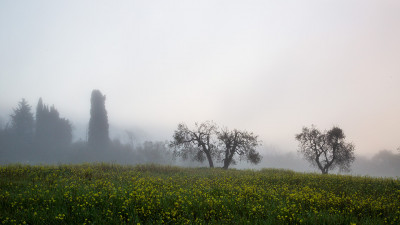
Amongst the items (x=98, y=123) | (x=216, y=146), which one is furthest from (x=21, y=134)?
(x=216, y=146)

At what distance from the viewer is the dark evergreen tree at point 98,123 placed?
88.1 meters

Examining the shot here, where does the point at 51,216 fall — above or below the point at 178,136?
below

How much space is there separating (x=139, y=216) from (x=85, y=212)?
1.87 m

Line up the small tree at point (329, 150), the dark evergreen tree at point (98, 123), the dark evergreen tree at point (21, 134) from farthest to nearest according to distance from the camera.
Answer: the dark evergreen tree at point (98, 123)
the dark evergreen tree at point (21, 134)
the small tree at point (329, 150)

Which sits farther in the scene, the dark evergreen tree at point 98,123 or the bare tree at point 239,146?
the dark evergreen tree at point 98,123

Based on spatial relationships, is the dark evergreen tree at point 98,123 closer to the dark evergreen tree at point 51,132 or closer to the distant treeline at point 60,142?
the distant treeline at point 60,142

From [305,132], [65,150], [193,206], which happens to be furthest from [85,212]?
[65,150]

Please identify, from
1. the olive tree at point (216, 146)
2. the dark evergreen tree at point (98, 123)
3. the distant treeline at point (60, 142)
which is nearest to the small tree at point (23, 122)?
the distant treeline at point (60, 142)

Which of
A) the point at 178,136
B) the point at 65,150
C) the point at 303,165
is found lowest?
the point at 303,165

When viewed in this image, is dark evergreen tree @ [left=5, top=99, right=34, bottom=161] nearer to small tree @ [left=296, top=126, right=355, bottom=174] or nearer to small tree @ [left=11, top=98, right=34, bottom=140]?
small tree @ [left=11, top=98, right=34, bottom=140]

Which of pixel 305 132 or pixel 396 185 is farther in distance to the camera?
pixel 305 132

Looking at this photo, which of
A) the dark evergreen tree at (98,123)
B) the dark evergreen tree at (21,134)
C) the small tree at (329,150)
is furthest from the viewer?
the dark evergreen tree at (98,123)

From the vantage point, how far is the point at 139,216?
25.9 feet

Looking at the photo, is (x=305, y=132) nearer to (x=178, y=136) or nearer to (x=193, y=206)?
(x=178, y=136)
